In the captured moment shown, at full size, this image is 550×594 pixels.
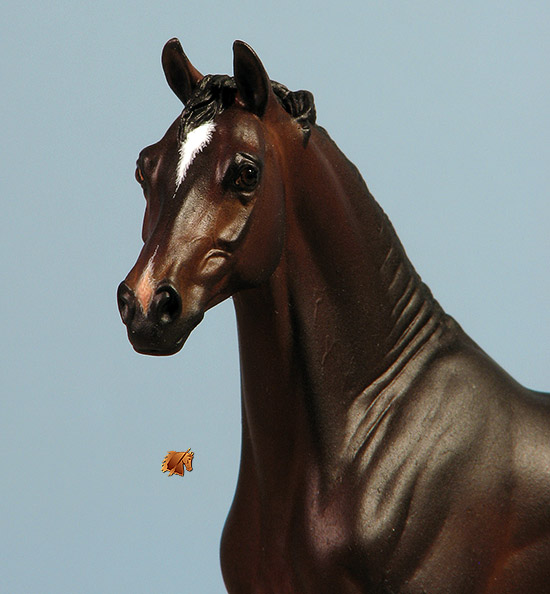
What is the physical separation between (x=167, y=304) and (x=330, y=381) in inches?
12.5

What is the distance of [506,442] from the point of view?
66.3 inches

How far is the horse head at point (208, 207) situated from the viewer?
146 cm

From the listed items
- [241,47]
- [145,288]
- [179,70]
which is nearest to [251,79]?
[241,47]

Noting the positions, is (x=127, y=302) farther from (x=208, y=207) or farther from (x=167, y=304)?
(x=208, y=207)

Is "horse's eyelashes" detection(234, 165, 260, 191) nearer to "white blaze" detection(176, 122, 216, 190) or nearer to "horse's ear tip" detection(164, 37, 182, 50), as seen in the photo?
"white blaze" detection(176, 122, 216, 190)

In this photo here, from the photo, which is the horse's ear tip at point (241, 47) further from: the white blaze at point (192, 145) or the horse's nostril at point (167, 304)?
the horse's nostril at point (167, 304)

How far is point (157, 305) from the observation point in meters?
1.45

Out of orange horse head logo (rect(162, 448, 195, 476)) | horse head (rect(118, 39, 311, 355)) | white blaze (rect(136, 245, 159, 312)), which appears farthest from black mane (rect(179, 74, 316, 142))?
orange horse head logo (rect(162, 448, 195, 476))

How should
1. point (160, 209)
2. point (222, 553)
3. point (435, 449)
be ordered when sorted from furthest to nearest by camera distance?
point (222, 553) < point (435, 449) < point (160, 209)

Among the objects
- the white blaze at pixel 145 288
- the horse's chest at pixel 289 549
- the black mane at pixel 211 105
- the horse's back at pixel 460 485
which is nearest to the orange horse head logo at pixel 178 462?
the horse's chest at pixel 289 549

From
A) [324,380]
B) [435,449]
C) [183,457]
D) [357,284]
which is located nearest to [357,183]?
[357,284]

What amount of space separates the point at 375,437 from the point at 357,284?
23 centimetres

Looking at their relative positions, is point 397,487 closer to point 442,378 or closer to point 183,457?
point 442,378

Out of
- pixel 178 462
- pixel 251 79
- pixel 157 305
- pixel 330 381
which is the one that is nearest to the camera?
pixel 157 305
